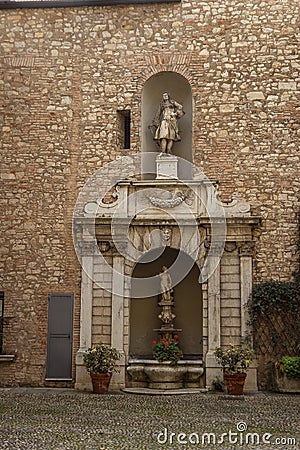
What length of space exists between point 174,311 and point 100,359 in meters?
2.31

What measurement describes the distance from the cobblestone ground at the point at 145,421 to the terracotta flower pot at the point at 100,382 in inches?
10.9

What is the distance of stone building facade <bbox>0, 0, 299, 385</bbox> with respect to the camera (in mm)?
11875

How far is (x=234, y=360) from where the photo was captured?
10.6m

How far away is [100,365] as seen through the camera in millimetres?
10859

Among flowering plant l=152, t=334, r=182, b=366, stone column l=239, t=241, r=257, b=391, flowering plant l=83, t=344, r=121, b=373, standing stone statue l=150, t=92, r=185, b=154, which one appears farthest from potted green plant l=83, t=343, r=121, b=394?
standing stone statue l=150, t=92, r=185, b=154

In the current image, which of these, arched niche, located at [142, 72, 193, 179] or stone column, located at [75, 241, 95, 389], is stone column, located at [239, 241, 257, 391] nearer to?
arched niche, located at [142, 72, 193, 179]

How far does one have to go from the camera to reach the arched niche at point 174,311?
41.2ft

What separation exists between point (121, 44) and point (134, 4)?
0.84 meters

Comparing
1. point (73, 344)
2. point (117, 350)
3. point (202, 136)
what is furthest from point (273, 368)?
point (202, 136)

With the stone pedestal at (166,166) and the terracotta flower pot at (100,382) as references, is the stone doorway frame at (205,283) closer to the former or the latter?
the stone pedestal at (166,166)

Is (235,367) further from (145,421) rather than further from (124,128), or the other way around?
(124,128)

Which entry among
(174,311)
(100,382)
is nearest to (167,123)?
(174,311)

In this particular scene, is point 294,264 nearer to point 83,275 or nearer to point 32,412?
Answer: point 83,275

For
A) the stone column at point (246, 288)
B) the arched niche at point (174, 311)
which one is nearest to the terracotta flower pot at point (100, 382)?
the arched niche at point (174, 311)
